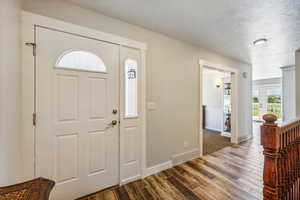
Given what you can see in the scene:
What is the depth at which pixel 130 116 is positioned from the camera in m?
2.25

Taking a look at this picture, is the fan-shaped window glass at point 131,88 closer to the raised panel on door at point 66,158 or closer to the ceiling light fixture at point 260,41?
the raised panel on door at point 66,158

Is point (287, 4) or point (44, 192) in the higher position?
point (287, 4)

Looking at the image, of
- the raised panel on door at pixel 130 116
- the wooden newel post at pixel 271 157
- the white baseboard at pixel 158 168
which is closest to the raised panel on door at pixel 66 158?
the raised panel on door at pixel 130 116

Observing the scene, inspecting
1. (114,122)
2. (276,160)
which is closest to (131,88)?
(114,122)

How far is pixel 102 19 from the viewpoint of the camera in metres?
2.00

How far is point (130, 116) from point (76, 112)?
76 cm

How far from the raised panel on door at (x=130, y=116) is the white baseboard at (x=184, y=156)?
79cm

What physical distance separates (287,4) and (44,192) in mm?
2857

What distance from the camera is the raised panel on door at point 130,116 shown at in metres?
2.18

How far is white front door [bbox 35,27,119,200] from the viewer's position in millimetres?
1628

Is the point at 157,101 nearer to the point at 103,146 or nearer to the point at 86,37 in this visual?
the point at 103,146

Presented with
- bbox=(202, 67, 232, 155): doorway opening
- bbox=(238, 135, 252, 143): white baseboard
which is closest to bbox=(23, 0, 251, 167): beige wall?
bbox=(202, 67, 232, 155): doorway opening

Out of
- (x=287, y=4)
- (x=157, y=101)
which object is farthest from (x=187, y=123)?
(x=287, y=4)

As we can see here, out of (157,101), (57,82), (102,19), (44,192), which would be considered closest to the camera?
(44,192)
